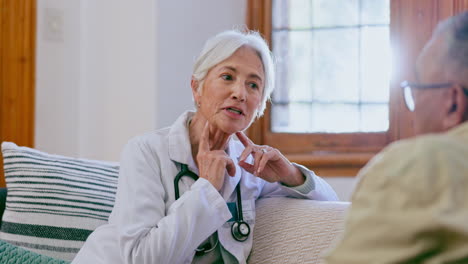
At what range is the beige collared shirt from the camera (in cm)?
72

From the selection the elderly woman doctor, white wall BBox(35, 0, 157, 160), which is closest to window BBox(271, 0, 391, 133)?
white wall BBox(35, 0, 157, 160)

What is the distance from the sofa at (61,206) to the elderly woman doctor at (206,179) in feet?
0.21

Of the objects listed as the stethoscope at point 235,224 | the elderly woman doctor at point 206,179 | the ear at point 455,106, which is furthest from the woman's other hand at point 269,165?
the ear at point 455,106

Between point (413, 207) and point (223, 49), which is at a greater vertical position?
point (223, 49)

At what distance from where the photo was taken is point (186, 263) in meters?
1.73

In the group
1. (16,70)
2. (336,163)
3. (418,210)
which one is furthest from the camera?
(16,70)

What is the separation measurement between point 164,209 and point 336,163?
1.40 meters

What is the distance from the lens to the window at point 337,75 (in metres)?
3.02

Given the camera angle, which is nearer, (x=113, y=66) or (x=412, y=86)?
(x=412, y=86)

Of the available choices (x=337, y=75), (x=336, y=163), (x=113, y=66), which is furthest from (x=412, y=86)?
(x=113, y=66)

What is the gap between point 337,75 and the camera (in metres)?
3.19

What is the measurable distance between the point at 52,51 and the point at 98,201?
1.40 metres

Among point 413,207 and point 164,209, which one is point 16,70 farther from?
point 413,207

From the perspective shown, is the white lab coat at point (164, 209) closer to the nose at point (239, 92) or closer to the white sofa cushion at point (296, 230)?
the white sofa cushion at point (296, 230)
